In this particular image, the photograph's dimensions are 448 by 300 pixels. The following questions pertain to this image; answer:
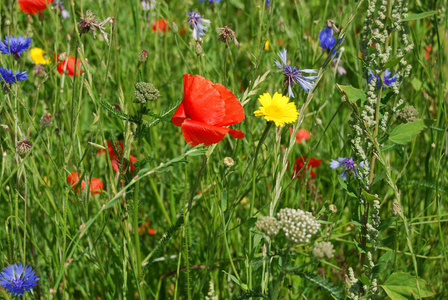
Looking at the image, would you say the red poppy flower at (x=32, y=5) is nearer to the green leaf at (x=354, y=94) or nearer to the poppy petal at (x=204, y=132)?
the poppy petal at (x=204, y=132)

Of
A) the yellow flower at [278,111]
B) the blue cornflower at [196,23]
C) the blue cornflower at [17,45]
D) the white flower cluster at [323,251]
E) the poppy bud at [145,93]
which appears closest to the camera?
the white flower cluster at [323,251]

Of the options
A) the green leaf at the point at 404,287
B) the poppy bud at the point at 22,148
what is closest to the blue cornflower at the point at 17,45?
the poppy bud at the point at 22,148

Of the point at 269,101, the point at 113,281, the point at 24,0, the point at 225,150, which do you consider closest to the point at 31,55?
the point at 24,0

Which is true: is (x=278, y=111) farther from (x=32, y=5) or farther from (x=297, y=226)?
(x=32, y=5)

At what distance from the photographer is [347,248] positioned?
1686 millimetres

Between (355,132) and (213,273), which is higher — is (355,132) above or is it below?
above

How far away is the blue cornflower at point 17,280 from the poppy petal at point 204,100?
0.51 meters

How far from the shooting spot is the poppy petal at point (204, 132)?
94 cm

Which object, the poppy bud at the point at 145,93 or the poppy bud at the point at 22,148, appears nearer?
the poppy bud at the point at 145,93

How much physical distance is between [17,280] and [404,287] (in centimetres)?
86

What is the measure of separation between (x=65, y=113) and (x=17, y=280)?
2.70ft

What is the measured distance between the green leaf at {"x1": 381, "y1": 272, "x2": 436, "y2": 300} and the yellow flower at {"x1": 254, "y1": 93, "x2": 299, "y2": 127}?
44cm

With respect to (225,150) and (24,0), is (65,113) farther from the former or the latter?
(225,150)

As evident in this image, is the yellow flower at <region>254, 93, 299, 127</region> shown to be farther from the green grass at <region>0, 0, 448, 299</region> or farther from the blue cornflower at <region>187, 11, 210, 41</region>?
the blue cornflower at <region>187, 11, 210, 41</region>
